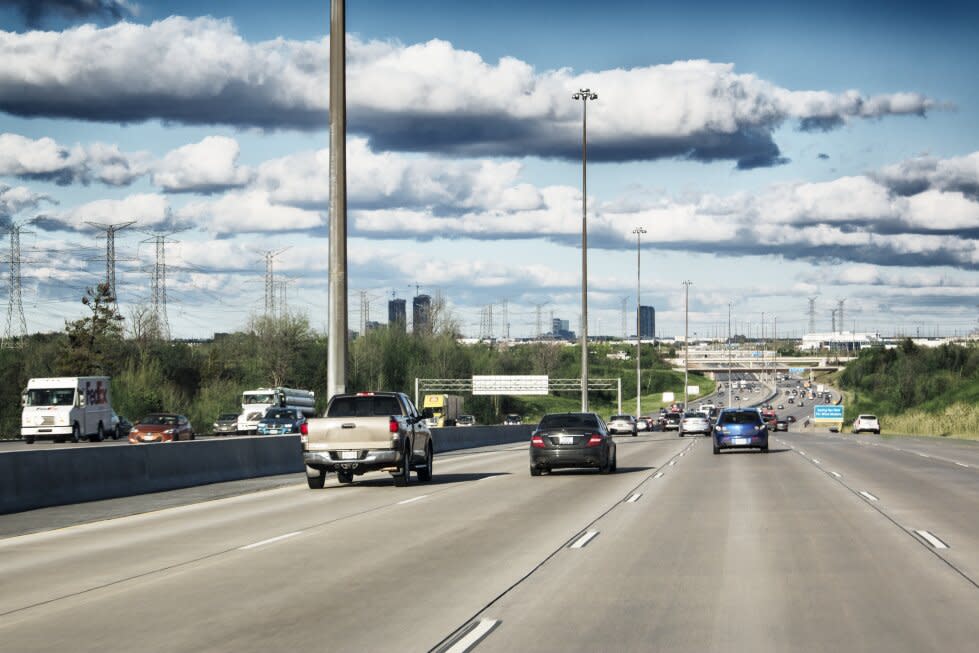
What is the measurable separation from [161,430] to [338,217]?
2992 centimetres

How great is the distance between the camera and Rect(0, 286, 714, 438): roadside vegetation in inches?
3804

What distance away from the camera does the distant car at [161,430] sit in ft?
193

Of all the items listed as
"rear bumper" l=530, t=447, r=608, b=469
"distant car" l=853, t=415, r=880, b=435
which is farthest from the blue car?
"distant car" l=853, t=415, r=880, b=435

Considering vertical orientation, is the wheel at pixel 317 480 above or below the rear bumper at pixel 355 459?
below

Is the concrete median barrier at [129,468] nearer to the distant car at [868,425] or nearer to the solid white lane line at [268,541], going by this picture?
the solid white lane line at [268,541]

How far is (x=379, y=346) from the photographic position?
134m

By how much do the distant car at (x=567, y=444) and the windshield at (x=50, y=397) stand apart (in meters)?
37.6

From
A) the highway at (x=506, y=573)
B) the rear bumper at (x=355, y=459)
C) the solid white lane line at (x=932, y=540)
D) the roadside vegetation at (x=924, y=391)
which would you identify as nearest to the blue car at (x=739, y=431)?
the highway at (x=506, y=573)

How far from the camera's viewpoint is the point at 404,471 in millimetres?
27094

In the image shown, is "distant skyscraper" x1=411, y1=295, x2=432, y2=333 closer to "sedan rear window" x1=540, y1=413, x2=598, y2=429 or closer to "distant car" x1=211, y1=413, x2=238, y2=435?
"distant car" x1=211, y1=413, x2=238, y2=435

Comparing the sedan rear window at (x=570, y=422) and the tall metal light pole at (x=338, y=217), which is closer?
the sedan rear window at (x=570, y=422)

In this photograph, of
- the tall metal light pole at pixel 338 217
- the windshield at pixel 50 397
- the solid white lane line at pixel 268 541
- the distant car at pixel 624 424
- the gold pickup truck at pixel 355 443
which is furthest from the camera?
the distant car at pixel 624 424

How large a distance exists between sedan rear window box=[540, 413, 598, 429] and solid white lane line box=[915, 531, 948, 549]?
49.3ft

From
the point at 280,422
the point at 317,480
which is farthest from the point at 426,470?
the point at 280,422
